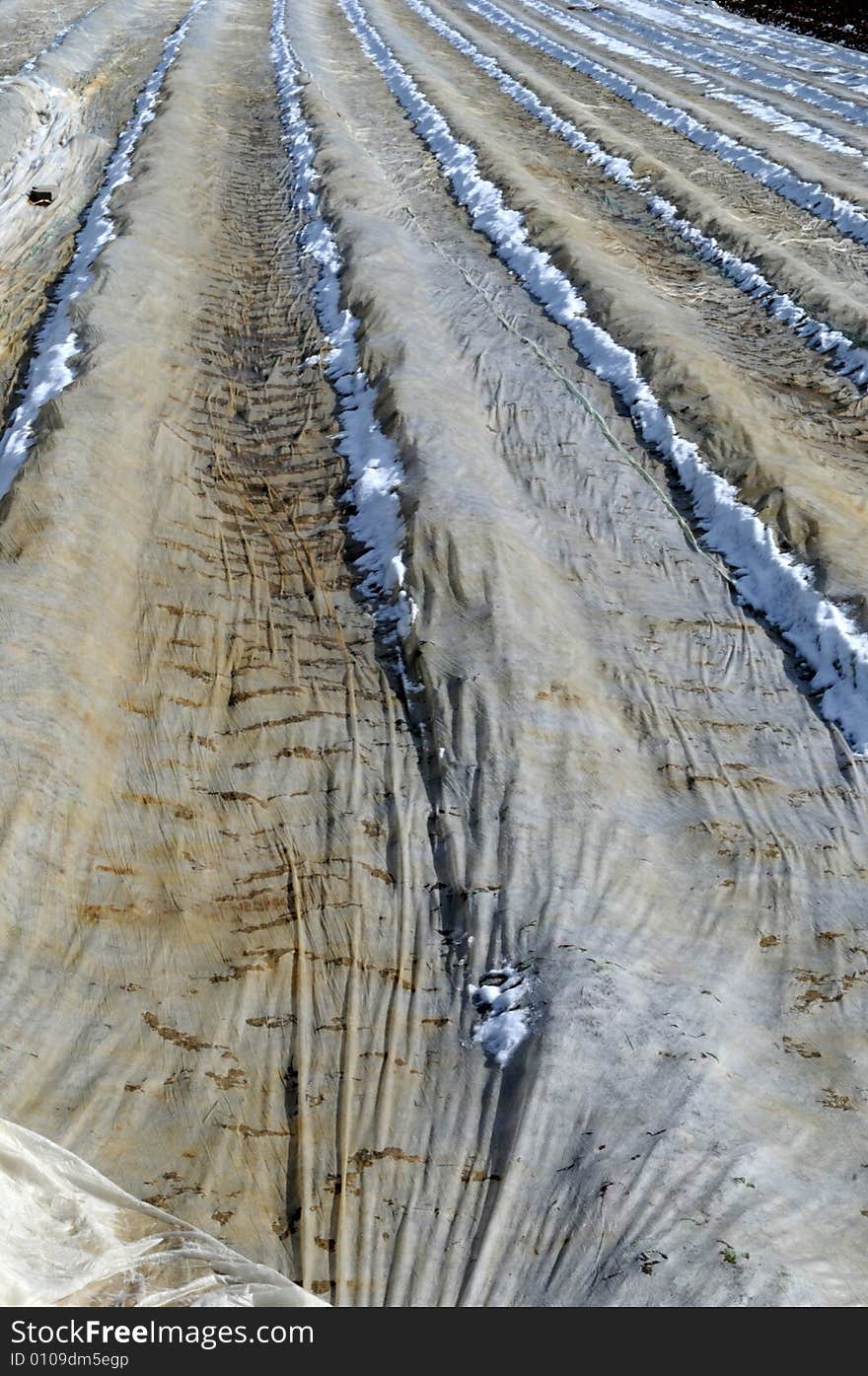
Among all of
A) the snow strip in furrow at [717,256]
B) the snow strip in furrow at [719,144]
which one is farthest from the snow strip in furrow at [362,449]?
the snow strip in furrow at [719,144]

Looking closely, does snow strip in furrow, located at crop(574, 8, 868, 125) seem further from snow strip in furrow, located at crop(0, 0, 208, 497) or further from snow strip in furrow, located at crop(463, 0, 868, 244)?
snow strip in furrow, located at crop(0, 0, 208, 497)

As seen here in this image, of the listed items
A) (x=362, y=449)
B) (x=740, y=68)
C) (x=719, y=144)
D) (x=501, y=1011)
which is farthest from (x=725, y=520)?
(x=740, y=68)

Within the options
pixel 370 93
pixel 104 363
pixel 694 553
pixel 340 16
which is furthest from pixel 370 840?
pixel 340 16

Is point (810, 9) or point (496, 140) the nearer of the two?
point (496, 140)

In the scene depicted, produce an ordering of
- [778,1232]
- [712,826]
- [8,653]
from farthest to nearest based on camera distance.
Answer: [8,653]
[712,826]
[778,1232]

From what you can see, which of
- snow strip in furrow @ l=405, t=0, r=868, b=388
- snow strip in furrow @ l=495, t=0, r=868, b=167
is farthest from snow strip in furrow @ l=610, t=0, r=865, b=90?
snow strip in furrow @ l=405, t=0, r=868, b=388

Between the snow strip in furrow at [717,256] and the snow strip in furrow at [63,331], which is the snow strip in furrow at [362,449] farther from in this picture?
the snow strip in furrow at [717,256]

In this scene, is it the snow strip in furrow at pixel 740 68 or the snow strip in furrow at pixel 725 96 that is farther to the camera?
the snow strip in furrow at pixel 740 68
